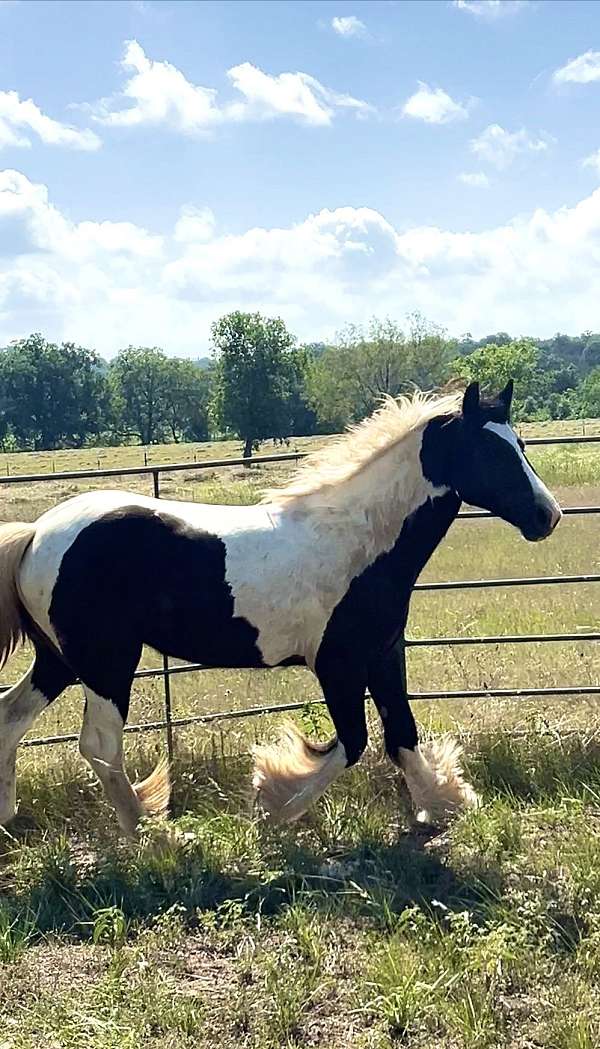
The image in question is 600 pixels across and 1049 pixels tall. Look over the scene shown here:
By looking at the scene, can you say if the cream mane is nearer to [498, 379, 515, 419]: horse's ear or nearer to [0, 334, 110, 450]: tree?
[498, 379, 515, 419]: horse's ear

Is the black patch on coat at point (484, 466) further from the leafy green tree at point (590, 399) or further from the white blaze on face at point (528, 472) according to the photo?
the leafy green tree at point (590, 399)

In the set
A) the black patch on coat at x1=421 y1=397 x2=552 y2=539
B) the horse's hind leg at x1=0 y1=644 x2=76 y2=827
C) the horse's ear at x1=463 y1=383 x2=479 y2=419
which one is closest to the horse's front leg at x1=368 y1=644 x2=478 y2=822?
the black patch on coat at x1=421 y1=397 x2=552 y2=539

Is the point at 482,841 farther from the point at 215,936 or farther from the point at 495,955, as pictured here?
the point at 215,936

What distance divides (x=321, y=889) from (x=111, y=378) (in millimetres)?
67894

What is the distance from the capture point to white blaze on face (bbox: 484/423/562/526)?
390 centimetres

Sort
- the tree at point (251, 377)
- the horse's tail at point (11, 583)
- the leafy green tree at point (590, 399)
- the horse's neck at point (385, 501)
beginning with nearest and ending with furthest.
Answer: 1. the horse's tail at point (11, 583)
2. the horse's neck at point (385, 501)
3. the tree at point (251, 377)
4. the leafy green tree at point (590, 399)

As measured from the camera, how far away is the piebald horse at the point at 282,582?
3881mm

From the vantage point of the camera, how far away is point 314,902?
3.41 meters

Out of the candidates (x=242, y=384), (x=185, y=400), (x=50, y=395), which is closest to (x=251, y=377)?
(x=242, y=384)

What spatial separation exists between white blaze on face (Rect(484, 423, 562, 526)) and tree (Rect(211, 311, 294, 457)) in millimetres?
38781

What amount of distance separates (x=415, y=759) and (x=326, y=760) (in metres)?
0.45

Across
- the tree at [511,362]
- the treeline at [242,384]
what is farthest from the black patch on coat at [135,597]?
the tree at [511,362]

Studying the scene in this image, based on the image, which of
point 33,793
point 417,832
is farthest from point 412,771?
point 33,793

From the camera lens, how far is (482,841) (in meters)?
3.75
